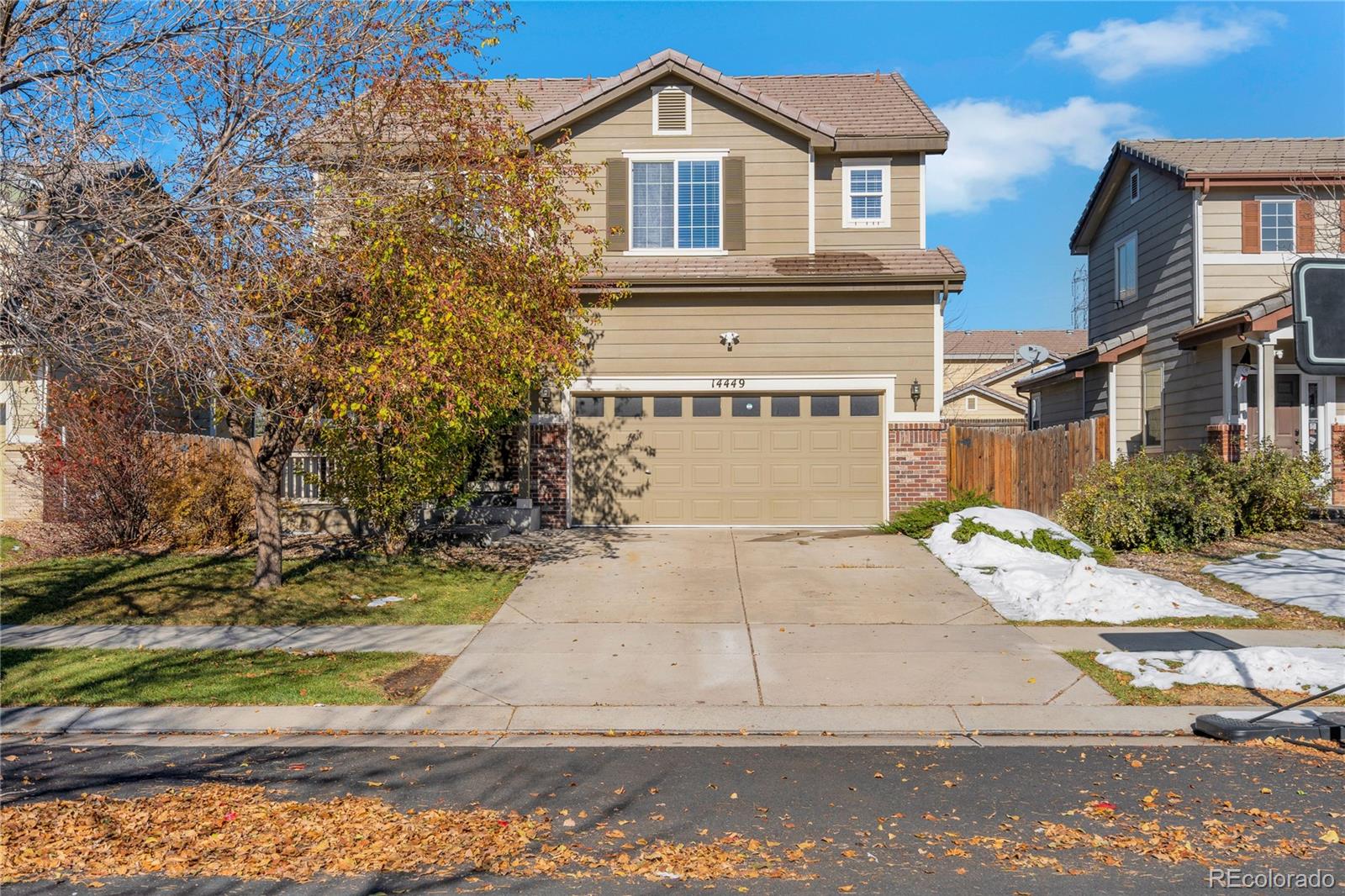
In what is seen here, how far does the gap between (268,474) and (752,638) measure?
6.36m

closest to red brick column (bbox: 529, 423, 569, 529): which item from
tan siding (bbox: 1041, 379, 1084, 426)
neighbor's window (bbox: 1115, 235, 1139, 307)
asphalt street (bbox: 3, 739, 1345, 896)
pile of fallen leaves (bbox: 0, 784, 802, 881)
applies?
asphalt street (bbox: 3, 739, 1345, 896)

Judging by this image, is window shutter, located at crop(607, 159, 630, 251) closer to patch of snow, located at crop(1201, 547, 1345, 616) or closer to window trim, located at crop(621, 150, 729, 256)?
window trim, located at crop(621, 150, 729, 256)

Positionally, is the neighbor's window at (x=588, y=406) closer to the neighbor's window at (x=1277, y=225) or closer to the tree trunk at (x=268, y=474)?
the tree trunk at (x=268, y=474)

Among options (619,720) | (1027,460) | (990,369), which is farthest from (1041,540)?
(990,369)

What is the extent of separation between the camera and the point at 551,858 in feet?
17.0

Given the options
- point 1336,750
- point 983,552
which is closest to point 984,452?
point 983,552

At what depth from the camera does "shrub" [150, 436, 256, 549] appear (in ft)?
50.2

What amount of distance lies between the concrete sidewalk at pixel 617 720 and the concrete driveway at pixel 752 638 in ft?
0.73

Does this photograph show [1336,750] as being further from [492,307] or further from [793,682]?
[492,307]

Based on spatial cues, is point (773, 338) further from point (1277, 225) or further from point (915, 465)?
point (1277, 225)

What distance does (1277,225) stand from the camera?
1967 centimetres

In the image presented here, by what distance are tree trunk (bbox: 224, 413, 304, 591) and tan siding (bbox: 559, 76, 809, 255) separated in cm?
763

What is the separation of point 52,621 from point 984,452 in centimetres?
1458

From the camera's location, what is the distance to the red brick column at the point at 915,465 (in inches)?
687
